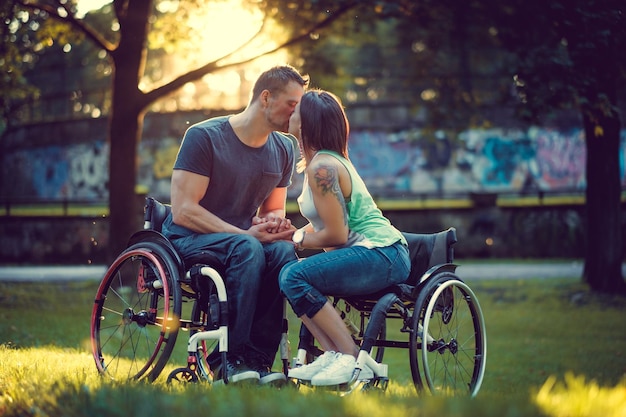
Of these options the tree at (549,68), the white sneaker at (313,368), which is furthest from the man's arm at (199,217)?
the tree at (549,68)

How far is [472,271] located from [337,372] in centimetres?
1604

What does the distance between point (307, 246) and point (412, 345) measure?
31.3 inches

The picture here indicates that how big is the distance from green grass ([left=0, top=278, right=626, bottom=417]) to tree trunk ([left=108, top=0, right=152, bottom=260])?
4.56ft

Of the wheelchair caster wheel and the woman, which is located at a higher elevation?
the woman

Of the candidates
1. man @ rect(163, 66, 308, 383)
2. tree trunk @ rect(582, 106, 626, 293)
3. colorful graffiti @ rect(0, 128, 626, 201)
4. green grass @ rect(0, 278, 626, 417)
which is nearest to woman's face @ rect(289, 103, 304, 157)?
man @ rect(163, 66, 308, 383)

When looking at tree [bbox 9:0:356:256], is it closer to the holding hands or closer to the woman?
the holding hands

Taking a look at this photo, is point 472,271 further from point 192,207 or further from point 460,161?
point 460,161

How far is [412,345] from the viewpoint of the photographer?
528cm

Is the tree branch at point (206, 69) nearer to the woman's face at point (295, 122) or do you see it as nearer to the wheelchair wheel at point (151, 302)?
the wheelchair wheel at point (151, 302)

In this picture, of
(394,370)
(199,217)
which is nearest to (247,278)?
(199,217)

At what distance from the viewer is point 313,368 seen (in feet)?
17.2

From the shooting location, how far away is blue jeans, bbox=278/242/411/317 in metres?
5.31

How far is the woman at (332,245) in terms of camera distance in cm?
530

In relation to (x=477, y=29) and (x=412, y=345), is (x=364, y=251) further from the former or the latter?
(x=477, y=29)
